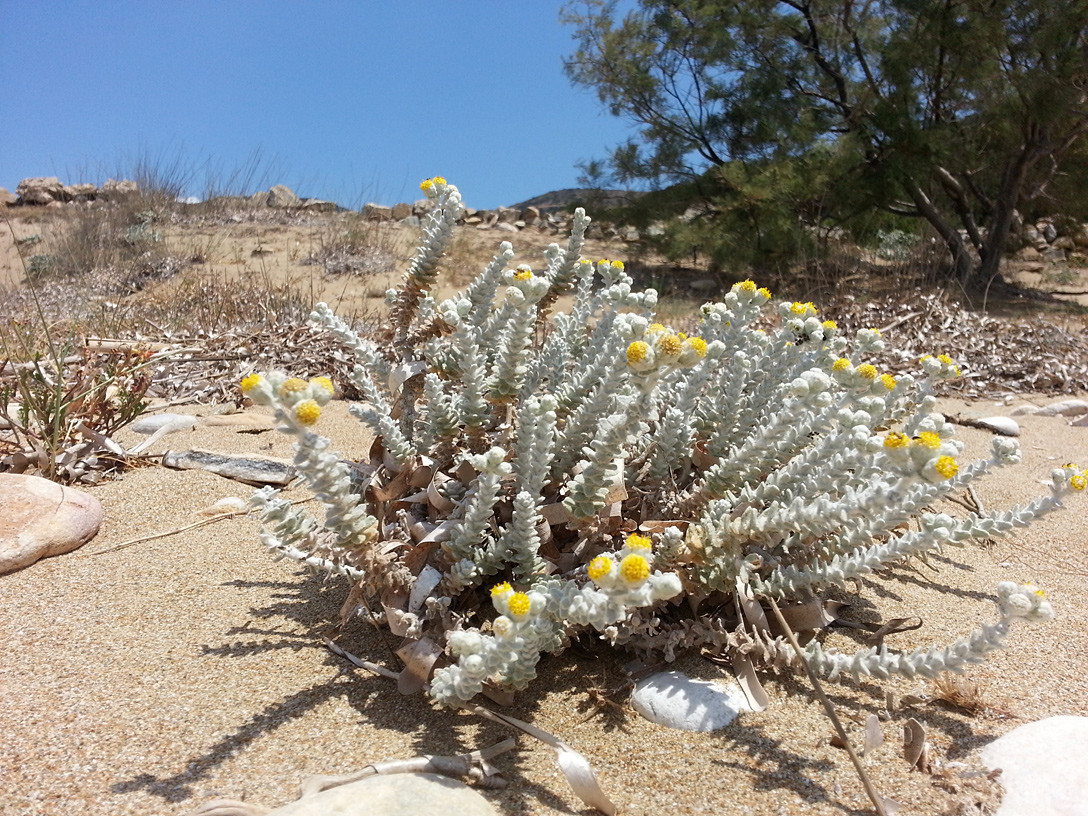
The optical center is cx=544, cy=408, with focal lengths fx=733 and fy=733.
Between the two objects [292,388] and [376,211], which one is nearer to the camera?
[292,388]

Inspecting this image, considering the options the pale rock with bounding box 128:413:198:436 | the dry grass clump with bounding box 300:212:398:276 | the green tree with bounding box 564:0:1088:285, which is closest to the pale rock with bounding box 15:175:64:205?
the dry grass clump with bounding box 300:212:398:276

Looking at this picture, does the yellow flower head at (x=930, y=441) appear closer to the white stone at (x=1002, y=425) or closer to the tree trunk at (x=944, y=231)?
the white stone at (x=1002, y=425)

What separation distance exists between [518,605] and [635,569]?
20cm

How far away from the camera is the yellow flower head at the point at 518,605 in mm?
1202

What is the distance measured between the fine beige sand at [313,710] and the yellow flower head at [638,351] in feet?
2.77

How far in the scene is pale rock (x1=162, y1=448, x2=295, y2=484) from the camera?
3.24 meters

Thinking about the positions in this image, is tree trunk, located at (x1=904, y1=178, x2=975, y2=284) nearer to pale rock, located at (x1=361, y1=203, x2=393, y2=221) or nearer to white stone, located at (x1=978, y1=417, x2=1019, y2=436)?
white stone, located at (x1=978, y1=417, x2=1019, y2=436)

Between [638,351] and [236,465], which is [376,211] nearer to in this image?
[236,465]

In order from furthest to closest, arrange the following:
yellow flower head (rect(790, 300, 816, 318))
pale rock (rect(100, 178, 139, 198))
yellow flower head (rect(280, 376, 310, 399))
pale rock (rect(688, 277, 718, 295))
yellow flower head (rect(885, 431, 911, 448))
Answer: pale rock (rect(100, 178, 139, 198))
pale rock (rect(688, 277, 718, 295))
yellow flower head (rect(790, 300, 816, 318))
yellow flower head (rect(885, 431, 911, 448))
yellow flower head (rect(280, 376, 310, 399))

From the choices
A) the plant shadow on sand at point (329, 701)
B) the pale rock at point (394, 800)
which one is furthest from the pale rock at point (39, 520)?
the pale rock at point (394, 800)

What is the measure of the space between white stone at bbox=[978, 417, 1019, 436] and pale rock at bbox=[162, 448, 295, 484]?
13.6ft

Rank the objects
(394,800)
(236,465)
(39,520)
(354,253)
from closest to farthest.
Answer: (394,800) → (39,520) → (236,465) → (354,253)

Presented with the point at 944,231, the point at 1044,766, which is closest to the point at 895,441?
the point at 1044,766

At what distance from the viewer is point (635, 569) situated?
1.15m
